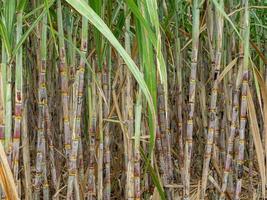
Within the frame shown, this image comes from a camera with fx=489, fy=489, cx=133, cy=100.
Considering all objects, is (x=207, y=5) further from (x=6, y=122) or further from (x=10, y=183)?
(x=10, y=183)

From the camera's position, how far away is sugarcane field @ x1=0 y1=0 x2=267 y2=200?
0.95 meters

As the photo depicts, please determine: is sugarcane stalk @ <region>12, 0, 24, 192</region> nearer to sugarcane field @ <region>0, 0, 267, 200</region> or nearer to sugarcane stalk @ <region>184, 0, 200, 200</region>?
sugarcane field @ <region>0, 0, 267, 200</region>

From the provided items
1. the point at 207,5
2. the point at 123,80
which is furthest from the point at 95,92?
the point at 207,5

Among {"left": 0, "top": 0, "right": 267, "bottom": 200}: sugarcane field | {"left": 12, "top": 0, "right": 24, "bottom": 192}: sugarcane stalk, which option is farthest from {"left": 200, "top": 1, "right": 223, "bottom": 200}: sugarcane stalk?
{"left": 12, "top": 0, "right": 24, "bottom": 192}: sugarcane stalk

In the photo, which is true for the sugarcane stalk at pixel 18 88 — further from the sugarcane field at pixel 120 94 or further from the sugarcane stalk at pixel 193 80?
the sugarcane stalk at pixel 193 80

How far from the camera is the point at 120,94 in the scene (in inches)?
63.7

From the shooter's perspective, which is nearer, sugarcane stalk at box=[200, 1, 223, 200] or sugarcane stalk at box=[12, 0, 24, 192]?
sugarcane stalk at box=[12, 0, 24, 192]

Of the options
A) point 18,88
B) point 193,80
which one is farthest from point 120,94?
point 18,88

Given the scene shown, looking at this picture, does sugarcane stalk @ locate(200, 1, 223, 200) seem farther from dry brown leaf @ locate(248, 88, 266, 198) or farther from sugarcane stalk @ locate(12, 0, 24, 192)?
sugarcane stalk @ locate(12, 0, 24, 192)

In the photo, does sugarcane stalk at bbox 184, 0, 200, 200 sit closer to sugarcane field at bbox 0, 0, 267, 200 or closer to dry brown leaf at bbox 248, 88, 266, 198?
sugarcane field at bbox 0, 0, 267, 200

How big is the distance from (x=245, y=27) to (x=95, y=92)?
450 mm

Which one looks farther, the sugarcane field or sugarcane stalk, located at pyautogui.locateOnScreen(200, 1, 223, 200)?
sugarcane stalk, located at pyautogui.locateOnScreen(200, 1, 223, 200)

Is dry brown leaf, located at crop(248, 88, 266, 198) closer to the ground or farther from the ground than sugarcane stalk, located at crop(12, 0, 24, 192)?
closer to the ground

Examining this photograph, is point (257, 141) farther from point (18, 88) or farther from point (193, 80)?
point (18, 88)
